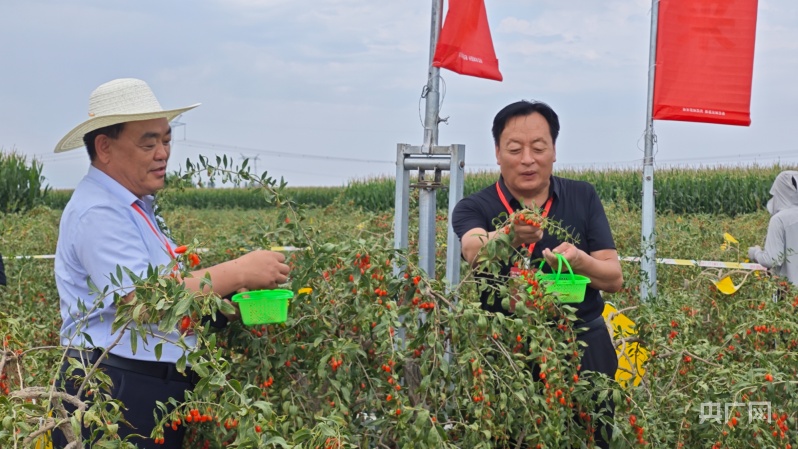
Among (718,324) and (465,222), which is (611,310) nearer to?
(718,324)

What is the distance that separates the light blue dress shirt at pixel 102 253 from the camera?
6.96ft

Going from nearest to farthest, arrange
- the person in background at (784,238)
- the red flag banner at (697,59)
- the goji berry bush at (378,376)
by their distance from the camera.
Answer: the goji berry bush at (378,376)
the person in background at (784,238)
the red flag banner at (697,59)

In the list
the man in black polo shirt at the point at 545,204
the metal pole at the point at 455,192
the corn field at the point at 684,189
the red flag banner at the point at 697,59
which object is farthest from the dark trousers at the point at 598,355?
the corn field at the point at 684,189

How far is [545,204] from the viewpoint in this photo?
276 centimetres

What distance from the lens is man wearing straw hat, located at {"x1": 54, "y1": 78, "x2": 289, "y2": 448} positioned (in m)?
2.11

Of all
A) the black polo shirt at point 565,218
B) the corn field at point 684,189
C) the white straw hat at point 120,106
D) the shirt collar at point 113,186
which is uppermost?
the white straw hat at point 120,106

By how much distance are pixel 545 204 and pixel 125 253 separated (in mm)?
1357

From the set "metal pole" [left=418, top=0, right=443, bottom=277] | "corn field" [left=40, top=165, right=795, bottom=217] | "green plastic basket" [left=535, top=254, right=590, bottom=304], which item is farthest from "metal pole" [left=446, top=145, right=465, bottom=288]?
"corn field" [left=40, top=165, right=795, bottom=217]

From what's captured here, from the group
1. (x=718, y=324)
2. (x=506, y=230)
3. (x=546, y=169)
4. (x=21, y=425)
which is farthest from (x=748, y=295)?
(x=21, y=425)

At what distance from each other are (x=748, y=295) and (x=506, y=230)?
343 cm

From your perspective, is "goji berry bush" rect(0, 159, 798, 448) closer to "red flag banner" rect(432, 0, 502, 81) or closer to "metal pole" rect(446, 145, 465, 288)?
"metal pole" rect(446, 145, 465, 288)

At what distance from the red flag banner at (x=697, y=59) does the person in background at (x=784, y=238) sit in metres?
0.87

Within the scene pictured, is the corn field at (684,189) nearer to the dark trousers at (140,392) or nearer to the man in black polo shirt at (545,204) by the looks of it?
the man in black polo shirt at (545,204)

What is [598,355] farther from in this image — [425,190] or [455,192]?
[425,190]
